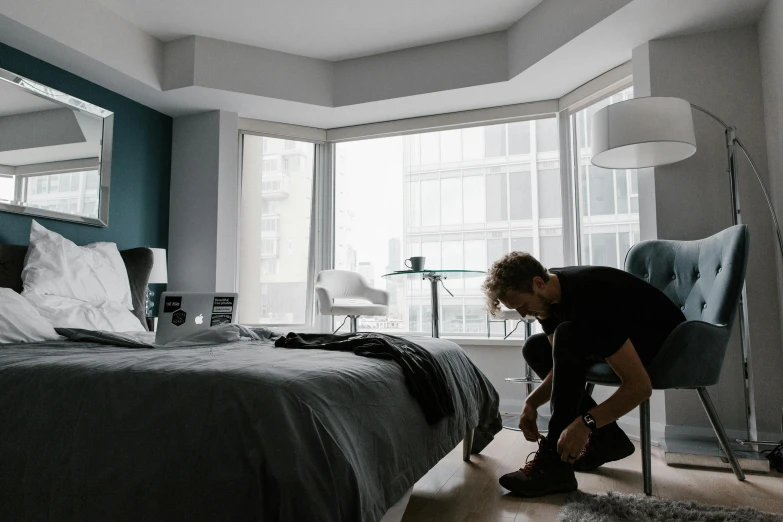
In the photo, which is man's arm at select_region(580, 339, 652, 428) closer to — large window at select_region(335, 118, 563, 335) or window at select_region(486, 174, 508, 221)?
large window at select_region(335, 118, 563, 335)

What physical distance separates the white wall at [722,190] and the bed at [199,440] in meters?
2.46

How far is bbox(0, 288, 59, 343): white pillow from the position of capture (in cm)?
223

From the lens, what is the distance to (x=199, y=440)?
1.20 m

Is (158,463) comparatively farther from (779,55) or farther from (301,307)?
(301,307)

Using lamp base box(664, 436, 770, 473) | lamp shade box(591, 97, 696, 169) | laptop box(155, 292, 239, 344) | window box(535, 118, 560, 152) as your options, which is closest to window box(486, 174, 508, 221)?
window box(535, 118, 560, 152)

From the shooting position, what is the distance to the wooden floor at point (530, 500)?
6.71ft

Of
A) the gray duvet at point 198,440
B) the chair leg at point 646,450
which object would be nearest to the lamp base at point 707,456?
the chair leg at point 646,450

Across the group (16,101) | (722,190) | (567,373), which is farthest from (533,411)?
(16,101)

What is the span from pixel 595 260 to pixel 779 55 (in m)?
1.78

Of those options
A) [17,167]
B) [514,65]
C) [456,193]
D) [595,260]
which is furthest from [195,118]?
[595,260]

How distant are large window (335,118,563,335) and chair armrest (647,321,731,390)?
88.6 inches

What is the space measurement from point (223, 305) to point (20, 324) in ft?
2.68

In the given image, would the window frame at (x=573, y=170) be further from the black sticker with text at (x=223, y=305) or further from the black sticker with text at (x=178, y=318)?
the black sticker with text at (x=178, y=318)

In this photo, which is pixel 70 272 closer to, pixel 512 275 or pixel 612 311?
pixel 512 275
